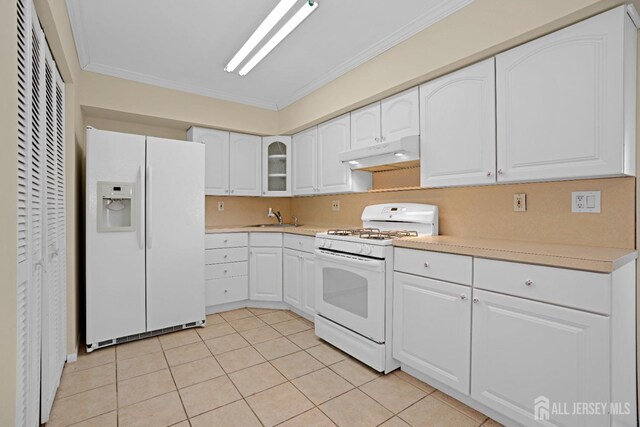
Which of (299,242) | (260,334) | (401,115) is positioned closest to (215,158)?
(299,242)

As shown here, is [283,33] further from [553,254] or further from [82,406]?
[82,406]

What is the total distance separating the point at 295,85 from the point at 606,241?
9.51ft

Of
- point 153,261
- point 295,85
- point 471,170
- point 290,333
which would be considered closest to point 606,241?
point 471,170

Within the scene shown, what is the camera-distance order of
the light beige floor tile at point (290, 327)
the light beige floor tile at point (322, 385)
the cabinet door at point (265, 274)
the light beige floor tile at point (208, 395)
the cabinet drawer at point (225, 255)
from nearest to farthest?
the light beige floor tile at point (208, 395) < the light beige floor tile at point (322, 385) < the light beige floor tile at point (290, 327) < the cabinet drawer at point (225, 255) < the cabinet door at point (265, 274)

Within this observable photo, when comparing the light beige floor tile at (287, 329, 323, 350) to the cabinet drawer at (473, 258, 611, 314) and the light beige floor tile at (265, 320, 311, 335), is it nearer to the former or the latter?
the light beige floor tile at (265, 320, 311, 335)

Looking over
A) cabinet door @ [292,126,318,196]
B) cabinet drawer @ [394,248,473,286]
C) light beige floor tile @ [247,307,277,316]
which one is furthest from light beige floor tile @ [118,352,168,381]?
cabinet door @ [292,126,318,196]

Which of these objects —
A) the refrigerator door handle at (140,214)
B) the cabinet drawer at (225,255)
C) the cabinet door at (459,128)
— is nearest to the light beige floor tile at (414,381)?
the cabinet door at (459,128)

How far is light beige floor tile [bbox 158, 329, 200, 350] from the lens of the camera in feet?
8.75

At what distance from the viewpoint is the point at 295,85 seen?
134 inches

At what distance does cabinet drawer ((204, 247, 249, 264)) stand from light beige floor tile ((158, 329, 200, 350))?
2.32ft

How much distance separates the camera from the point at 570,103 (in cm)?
164

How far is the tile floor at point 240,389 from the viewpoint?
1.73 metres

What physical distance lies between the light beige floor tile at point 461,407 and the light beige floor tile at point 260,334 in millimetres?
1409

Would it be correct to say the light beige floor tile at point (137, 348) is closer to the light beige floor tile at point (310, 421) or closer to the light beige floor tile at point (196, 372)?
the light beige floor tile at point (196, 372)
